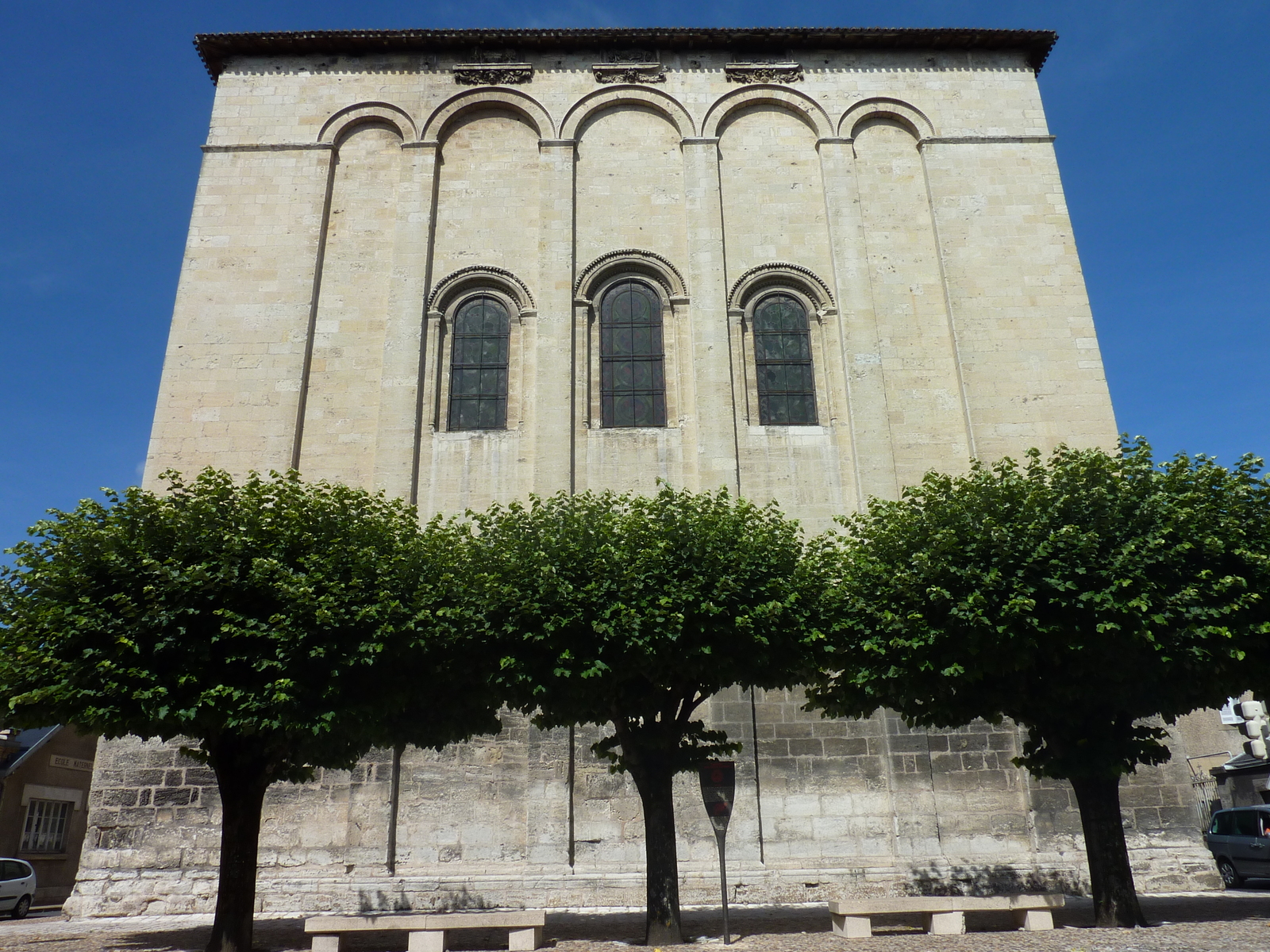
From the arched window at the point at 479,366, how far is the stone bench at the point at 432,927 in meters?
8.58

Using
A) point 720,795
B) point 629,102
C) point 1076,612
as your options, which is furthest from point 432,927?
point 629,102

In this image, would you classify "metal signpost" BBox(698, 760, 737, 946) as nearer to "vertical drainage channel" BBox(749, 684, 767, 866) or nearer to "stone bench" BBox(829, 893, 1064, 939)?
"stone bench" BBox(829, 893, 1064, 939)

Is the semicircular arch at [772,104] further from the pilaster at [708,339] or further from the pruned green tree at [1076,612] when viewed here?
the pruned green tree at [1076,612]

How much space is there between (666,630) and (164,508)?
611 centimetres

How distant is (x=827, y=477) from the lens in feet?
52.6

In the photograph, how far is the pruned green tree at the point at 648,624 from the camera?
10.3m

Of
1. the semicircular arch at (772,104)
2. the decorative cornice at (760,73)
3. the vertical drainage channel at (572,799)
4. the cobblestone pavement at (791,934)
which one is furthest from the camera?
the decorative cornice at (760,73)

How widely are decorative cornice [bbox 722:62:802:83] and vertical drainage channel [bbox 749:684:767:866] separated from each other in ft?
40.4

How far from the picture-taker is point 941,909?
10.6 metres

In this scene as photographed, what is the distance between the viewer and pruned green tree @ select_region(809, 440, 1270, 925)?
33.4 feet

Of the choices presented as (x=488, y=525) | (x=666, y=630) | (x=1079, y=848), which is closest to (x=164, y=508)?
(x=488, y=525)

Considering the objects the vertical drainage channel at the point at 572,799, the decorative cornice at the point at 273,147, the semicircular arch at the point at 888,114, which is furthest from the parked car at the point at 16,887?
the semicircular arch at the point at 888,114

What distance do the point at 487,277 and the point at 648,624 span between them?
9349mm

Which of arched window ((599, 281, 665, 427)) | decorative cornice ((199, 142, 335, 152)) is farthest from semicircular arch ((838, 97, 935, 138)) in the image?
decorative cornice ((199, 142, 335, 152))
